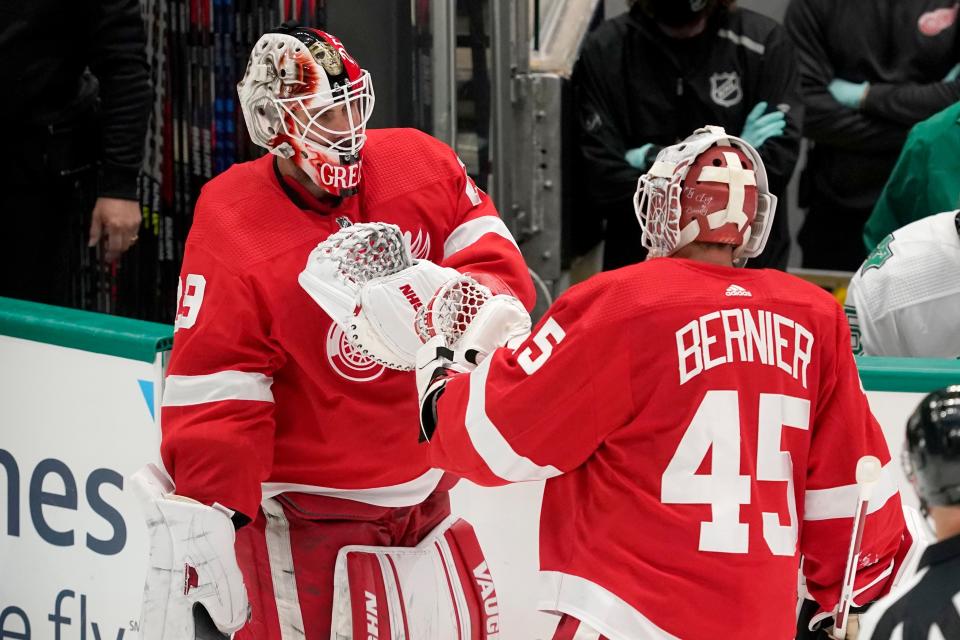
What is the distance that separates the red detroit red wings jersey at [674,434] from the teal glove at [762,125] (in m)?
2.05

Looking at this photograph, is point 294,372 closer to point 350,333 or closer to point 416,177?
point 350,333

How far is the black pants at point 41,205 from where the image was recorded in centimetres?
376

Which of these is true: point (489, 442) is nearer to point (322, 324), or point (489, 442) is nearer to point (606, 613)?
point (606, 613)

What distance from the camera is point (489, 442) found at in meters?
2.23

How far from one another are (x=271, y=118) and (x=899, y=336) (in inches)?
62.6

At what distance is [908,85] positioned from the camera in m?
4.80

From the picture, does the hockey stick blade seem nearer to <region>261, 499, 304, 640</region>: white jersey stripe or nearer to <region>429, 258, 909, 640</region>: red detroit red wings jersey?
<region>261, 499, 304, 640</region>: white jersey stripe

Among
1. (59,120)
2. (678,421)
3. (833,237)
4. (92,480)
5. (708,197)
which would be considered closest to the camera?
(678,421)

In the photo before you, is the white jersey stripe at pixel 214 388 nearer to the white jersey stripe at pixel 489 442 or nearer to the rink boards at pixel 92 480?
the white jersey stripe at pixel 489 442

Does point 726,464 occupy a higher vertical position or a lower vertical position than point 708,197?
lower

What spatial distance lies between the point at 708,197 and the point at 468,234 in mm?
534

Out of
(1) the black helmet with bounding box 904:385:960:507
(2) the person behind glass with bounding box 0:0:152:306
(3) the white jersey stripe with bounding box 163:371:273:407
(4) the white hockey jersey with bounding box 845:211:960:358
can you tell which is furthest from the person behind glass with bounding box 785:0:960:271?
(1) the black helmet with bounding box 904:385:960:507

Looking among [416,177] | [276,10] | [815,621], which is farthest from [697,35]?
[815,621]

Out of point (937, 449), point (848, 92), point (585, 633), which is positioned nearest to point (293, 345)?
point (585, 633)
